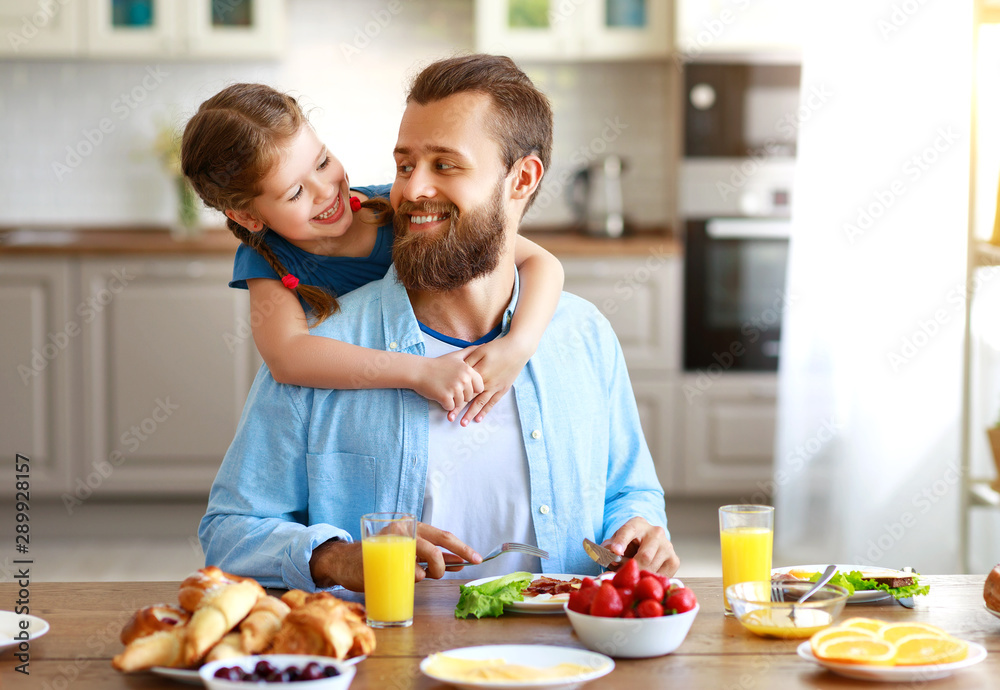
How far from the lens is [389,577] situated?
1141mm

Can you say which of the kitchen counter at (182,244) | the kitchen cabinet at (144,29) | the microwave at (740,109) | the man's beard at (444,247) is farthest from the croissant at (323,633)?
the kitchen cabinet at (144,29)

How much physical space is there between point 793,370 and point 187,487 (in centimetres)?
224

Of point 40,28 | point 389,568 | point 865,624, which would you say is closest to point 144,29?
point 40,28

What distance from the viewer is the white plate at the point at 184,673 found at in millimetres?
973

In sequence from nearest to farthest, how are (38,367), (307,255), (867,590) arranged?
(867,590), (307,255), (38,367)

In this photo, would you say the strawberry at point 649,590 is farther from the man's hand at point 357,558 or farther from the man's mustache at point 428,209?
the man's mustache at point 428,209

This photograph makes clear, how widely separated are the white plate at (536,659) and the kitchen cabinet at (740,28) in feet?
10.5

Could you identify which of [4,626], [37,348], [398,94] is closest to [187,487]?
[37,348]

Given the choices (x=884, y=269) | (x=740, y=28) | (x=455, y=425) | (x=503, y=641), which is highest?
(x=740, y=28)

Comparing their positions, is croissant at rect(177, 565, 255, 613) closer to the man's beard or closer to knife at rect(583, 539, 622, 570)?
knife at rect(583, 539, 622, 570)

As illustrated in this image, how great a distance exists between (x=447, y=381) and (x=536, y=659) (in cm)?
53

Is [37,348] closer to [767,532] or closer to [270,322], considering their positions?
[270,322]

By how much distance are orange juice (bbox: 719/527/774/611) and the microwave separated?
282cm

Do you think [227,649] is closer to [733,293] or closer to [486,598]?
[486,598]
